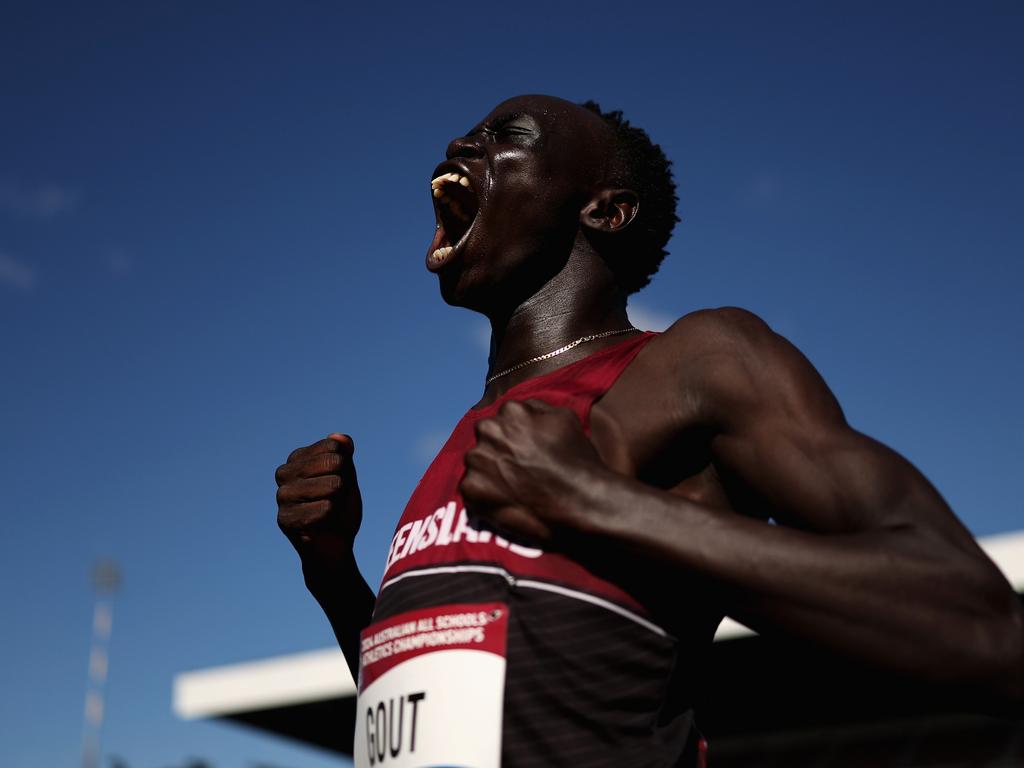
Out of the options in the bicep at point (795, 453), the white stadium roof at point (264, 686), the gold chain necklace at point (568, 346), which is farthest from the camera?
the white stadium roof at point (264, 686)

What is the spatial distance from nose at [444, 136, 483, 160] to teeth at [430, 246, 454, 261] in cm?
22

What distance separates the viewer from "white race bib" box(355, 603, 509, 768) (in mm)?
1910

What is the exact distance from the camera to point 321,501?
258 centimetres

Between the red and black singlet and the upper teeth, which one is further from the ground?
the upper teeth

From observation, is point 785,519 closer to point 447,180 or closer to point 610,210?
point 610,210

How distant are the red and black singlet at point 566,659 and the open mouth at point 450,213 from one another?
726mm

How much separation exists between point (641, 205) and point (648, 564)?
3.99 feet

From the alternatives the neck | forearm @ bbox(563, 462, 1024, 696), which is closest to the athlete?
forearm @ bbox(563, 462, 1024, 696)

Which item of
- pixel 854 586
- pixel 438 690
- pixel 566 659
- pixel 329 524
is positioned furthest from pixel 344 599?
pixel 854 586

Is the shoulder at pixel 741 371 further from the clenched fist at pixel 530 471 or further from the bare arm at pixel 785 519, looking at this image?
the clenched fist at pixel 530 471

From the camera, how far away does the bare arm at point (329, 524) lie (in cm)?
258

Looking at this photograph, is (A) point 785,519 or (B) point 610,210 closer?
(A) point 785,519

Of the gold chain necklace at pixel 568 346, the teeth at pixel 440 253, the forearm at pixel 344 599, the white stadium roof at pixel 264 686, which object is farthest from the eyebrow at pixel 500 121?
the white stadium roof at pixel 264 686

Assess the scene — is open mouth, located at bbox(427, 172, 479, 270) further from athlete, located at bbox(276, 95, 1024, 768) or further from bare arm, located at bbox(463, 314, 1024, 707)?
bare arm, located at bbox(463, 314, 1024, 707)
